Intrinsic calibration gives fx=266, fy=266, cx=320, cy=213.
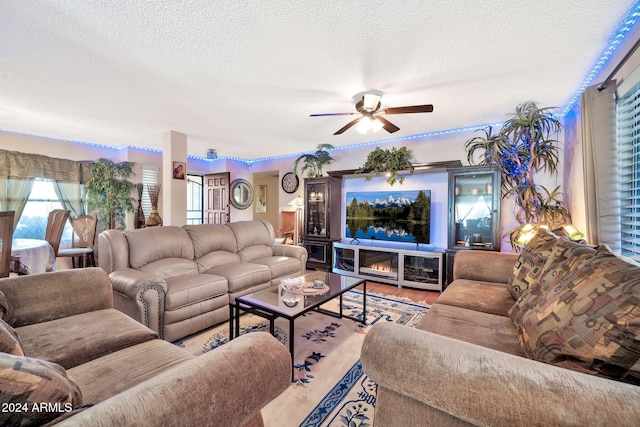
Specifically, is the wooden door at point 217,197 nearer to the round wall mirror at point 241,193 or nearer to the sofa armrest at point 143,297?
the round wall mirror at point 241,193

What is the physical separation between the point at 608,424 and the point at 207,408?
0.94m

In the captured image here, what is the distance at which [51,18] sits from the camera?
5.35 feet

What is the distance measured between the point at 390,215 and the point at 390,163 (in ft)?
2.74

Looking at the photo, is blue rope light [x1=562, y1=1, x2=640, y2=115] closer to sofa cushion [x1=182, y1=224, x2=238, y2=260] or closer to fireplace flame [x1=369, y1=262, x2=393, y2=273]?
fireplace flame [x1=369, y1=262, x2=393, y2=273]

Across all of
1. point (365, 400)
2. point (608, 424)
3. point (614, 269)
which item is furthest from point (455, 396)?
point (365, 400)

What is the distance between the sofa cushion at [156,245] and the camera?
262 centimetres

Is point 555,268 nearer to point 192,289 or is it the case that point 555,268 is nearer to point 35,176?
point 192,289

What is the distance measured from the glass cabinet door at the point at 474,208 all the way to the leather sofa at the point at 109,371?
3406mm

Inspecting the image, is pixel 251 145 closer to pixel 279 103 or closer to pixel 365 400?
pixel 279 103

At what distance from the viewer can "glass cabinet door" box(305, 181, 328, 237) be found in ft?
15.8

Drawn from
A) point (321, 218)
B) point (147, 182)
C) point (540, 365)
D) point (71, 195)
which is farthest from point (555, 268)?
point (71, 195)

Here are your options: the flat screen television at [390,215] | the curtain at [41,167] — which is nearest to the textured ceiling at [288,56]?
the curtain at [41,167]

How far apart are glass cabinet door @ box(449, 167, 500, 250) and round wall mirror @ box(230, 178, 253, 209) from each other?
14.9ft

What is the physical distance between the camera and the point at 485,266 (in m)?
2.45
